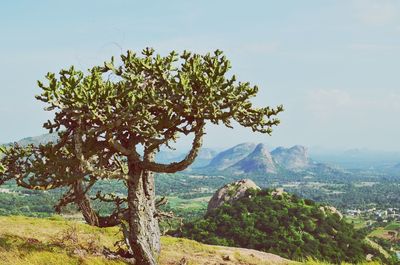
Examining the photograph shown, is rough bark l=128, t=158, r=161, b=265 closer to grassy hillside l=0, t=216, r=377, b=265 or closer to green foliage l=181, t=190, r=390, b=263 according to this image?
grassy hillside l=0, t=216, r=377, b=265

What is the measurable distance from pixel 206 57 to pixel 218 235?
45654 millimetres

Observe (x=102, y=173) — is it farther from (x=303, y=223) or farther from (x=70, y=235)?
(x=303, y=223)

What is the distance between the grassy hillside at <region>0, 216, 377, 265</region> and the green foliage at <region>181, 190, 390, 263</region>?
26712 mm

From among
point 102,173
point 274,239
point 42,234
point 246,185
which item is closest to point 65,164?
point 102,173

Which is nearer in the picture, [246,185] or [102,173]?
[102,173]

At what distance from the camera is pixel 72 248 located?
2044cm

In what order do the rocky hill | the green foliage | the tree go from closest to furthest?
the tree, the green foliage, the rocky hill

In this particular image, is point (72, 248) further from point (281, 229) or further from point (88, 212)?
point (281, 229)

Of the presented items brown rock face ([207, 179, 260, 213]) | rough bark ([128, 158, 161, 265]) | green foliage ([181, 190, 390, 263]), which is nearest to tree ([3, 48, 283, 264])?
rough bark ([128, 158, 161, 265])

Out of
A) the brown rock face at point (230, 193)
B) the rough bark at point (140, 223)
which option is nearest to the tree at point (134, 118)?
the rough bark at point (140, 223)

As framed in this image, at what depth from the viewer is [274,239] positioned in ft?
184

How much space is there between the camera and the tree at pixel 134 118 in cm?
1612

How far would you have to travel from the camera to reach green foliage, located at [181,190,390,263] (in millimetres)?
54844

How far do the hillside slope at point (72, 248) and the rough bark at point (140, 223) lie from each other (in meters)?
1.39
